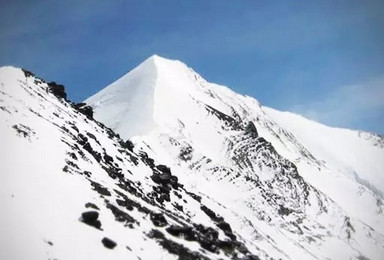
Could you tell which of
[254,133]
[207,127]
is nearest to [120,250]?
[207,127]

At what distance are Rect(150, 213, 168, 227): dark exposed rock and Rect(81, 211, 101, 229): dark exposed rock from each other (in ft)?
22.2

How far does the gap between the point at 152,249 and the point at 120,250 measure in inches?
128

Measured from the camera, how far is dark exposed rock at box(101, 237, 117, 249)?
35.5 m

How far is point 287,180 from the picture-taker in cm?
14988

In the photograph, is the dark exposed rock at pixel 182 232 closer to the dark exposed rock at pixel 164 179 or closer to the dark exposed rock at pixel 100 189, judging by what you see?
the dark exposed rock at pixel 100 189

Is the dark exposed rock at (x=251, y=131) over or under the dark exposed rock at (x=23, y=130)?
over

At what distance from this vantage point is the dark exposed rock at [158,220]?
142ft

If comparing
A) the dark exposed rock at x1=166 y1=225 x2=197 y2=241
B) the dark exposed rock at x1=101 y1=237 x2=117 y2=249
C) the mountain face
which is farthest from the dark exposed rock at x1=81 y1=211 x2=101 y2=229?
the dark exposed rock at x1=166 y1=225 x2=197 y2=241

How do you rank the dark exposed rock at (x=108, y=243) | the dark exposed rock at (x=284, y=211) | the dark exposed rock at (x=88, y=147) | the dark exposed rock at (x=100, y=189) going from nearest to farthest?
the dark exposed rock at (x=108, y=243) < the dark exposed rock at (x=100, y=189) < the dark exposed rock at (x=88, y=147) < the dark exposed rock at (x=284, y=211)

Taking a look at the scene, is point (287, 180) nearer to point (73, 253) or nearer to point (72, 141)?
point (72, 141)

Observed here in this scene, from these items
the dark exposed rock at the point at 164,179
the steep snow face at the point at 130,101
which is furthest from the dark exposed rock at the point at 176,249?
the steep snow face at the point at 130,101

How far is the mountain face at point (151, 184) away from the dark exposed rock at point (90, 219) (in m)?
0.07

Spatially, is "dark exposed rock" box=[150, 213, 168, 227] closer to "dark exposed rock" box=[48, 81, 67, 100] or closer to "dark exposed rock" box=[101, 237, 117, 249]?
"dark exposed rock" box=[101, 237, 117, 249]

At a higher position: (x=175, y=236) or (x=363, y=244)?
(x=363, y=244)
